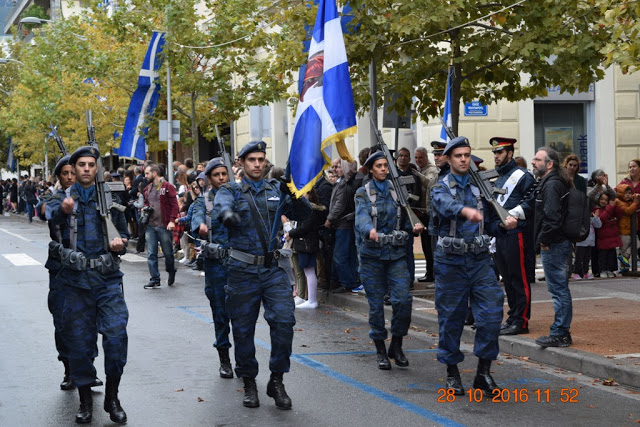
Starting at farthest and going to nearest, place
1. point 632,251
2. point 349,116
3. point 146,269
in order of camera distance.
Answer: point 146,269 → point 632,251 → point 349,116

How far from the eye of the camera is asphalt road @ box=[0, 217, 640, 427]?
744 cm

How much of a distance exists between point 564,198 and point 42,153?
4700 centimetres

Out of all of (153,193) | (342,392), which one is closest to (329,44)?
(342,392)

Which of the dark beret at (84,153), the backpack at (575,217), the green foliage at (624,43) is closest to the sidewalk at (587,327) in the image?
the backpack at (575,217)

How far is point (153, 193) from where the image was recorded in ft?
56.3

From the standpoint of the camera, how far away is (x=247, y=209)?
804 cm

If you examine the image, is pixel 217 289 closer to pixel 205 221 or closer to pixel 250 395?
pixel 205 221

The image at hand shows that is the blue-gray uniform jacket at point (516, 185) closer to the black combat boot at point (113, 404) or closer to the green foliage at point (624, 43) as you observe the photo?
the green foliage at point (624, 43)

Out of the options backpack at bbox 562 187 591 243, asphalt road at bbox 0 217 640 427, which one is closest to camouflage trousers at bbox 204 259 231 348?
asphalt road at bbox 0 217 640 427

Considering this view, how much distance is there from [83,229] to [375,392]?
258 cm

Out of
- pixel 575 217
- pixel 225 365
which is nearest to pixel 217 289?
pixel 225 365

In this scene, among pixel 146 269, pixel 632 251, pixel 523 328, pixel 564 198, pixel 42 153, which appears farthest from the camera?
pixel 42 153

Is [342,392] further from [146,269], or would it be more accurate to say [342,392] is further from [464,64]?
[146,269]

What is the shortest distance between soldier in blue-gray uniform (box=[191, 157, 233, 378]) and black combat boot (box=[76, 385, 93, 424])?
1750 mm
